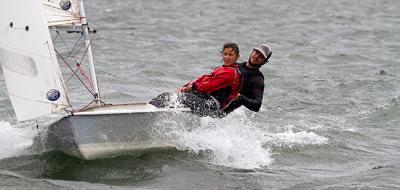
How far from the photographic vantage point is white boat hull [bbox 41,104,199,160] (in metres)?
6.79

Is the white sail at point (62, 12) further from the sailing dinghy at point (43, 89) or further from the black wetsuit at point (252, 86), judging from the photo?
the black wetsuit at point (252, 86)

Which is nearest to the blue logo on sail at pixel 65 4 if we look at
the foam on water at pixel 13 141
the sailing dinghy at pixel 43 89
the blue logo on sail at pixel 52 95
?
the sailing dinghy at pixel 43 89

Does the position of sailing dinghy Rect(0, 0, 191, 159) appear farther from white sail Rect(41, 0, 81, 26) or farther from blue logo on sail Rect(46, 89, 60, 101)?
white sail Rect(41, 0, 81, 26)

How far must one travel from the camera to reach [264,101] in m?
11.6

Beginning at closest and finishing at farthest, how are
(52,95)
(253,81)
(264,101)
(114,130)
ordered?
(52,95)
(114,130)
(253,81)
(264,101)

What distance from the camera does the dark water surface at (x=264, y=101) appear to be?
23.4 feet

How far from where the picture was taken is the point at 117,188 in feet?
21.4

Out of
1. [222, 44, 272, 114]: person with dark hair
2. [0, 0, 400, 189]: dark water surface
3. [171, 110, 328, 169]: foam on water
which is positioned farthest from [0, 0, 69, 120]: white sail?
[222, 44, 272, 114]: person with dark hair

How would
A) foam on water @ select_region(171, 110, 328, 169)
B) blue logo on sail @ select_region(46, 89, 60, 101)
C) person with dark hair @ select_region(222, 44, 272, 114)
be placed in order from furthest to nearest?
foam on water @ select_region(171, 110, 328, 169)
person with dark hair @ select_region(222, 44, 272, 114)
blue logo on sail @ select_region(46, 89, 60, 101)

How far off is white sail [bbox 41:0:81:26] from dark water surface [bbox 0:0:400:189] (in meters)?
1.17

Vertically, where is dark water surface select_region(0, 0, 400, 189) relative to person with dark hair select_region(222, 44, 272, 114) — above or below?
below

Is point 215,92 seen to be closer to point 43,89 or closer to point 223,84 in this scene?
point 223,84

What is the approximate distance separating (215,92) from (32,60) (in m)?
Answer: 1.89

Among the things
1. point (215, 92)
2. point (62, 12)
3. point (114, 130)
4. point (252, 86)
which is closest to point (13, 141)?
point (114, 130)
